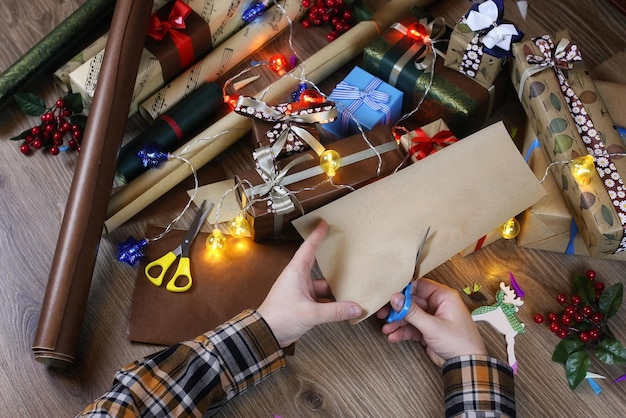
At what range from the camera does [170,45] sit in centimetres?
122

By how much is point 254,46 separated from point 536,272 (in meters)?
0.66

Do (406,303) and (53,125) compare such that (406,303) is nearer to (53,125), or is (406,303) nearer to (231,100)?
(231,100)

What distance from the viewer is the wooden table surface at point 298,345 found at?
1.08m

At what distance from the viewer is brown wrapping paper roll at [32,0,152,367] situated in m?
1.04

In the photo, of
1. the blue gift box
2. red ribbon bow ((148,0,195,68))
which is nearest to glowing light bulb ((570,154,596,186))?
the blue gift box

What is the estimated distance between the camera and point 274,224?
114 cm

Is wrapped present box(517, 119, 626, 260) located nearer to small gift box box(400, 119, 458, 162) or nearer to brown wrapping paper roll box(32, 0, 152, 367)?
small gift box box(400, 119, 458, 162)

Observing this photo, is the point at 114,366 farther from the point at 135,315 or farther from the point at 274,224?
the point at 274,224

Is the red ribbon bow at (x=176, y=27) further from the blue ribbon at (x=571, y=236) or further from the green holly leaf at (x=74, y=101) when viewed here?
the blue ribbon at (x=571, y=236)

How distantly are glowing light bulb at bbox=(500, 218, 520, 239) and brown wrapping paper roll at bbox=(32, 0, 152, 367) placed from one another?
65 cm

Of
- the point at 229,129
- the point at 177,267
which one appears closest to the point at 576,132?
the point at 229,129

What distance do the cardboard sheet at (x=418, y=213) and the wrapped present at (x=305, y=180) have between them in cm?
4

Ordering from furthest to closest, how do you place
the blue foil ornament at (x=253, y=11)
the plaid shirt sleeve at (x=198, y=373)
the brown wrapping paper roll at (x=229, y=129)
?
the blue foil ornament at (x=253, y=11) → the brown wrapping paper roll at (x=229, y=129) → the plaid shirt sleeve at (x=198, y=373)

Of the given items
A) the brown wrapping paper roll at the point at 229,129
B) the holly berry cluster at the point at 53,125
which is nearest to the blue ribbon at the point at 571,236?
the brown wrapping paper roll at the point at 229,129
